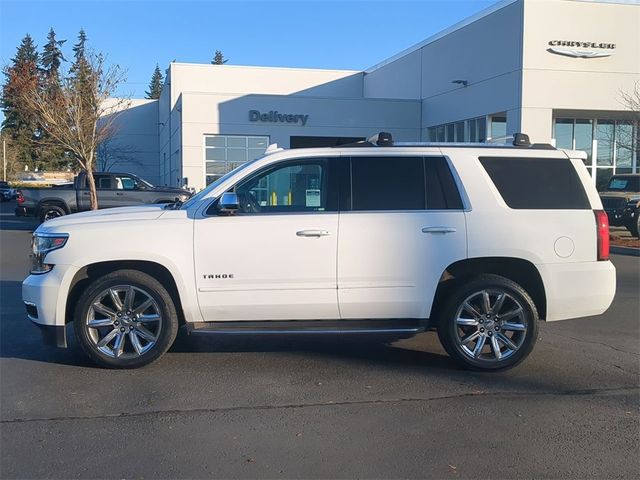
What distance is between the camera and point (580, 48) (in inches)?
922

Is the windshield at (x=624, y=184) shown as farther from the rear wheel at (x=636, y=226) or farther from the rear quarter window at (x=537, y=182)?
the rear quarter window at (x=537, y=182)

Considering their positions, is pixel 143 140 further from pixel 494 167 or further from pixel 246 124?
pixel 494 167

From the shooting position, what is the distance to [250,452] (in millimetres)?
4035

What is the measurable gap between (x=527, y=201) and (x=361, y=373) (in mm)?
2200

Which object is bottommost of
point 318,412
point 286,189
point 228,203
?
point 318,412

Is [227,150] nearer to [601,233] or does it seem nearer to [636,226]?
[636,226]

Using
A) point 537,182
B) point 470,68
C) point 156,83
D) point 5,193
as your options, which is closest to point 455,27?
point 470,68

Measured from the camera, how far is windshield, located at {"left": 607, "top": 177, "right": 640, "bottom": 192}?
20172 millimetres

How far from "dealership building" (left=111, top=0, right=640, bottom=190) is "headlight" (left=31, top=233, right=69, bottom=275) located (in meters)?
20.7

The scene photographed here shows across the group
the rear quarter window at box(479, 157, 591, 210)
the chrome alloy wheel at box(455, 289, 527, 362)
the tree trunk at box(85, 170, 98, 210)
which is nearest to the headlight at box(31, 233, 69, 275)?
the chrome alloy wheel at box(455, 289, 527, 362)

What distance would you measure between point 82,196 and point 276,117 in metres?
15.0

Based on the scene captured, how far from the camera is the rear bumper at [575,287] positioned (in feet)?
18.8

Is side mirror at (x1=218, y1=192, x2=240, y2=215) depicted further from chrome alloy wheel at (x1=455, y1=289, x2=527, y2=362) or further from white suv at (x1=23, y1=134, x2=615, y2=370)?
chrome alloy wheel at (x1=455, y1=289, x2=527, y2=362)

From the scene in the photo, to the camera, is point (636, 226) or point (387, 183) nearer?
point (387, 183)
